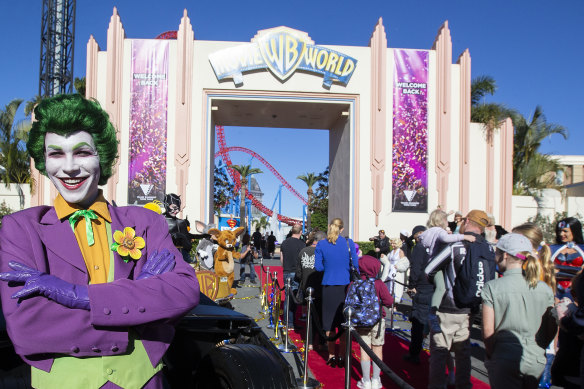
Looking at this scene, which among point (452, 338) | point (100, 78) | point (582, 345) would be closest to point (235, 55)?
point (100, 78)

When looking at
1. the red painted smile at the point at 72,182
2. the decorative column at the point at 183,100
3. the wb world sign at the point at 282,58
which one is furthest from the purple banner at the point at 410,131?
the red painted smile at the point at 72,182

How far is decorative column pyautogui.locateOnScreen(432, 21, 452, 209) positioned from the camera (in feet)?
71.3

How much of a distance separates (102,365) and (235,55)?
21.2 m

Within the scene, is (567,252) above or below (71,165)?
below

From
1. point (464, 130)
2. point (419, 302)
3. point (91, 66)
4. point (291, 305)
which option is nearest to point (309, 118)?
point (464, 130)

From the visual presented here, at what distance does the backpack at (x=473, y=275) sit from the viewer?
4387 millimetres

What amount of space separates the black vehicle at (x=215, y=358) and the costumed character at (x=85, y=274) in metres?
0.74

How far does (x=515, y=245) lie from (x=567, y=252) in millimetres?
2719

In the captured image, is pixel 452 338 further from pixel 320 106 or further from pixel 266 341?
pixel 320 106

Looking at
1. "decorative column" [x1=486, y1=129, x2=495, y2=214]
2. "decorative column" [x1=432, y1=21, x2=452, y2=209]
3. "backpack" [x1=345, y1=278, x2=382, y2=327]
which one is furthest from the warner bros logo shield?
"backpack" [x1=345, y1=278, x2=382, y2=327]

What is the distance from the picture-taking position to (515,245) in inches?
135

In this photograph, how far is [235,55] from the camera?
21.5 meters

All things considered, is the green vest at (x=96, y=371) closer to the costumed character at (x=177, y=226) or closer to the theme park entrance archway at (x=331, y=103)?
the costumed character at (x=177, y=226)

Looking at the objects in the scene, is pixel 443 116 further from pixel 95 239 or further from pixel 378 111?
pixel 95 239
